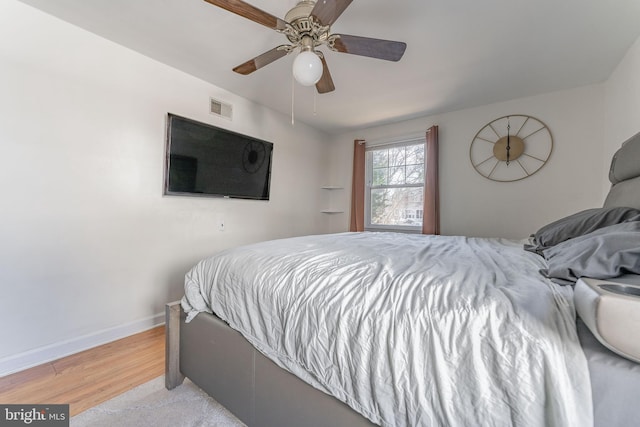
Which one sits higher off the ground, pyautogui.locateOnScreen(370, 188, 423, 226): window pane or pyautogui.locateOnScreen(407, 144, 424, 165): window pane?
pyautogui.locateOnScreen(407, 144, 424, 165): window pane

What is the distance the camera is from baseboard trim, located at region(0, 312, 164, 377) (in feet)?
5.24

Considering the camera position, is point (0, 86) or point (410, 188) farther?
point (410, 188)

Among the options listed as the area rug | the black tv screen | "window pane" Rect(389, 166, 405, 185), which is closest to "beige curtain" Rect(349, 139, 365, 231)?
"window pane" Rect(389, 166, 405, 185)

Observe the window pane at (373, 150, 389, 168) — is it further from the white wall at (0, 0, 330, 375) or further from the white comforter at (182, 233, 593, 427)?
the white comforter at (182, 233, 593, 427)

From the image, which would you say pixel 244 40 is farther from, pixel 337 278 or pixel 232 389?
pixel 232 389

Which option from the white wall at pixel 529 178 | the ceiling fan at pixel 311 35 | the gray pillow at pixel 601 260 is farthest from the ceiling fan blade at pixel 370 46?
the white wall at pixel 529 178

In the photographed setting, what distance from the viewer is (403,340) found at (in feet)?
2.29

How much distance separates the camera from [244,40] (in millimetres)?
1936

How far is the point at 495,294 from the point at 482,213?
2710mm

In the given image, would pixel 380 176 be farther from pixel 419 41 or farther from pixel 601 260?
pixel 601 260

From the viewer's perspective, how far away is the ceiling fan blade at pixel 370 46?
1453 millimetres

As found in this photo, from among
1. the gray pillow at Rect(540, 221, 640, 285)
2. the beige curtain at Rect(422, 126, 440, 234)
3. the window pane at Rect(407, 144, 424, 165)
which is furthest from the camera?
the window pane at Rect(407, 144, 424, 165)

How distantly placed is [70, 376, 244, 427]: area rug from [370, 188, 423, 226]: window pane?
295cm

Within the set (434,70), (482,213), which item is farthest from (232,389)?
(482,213)
